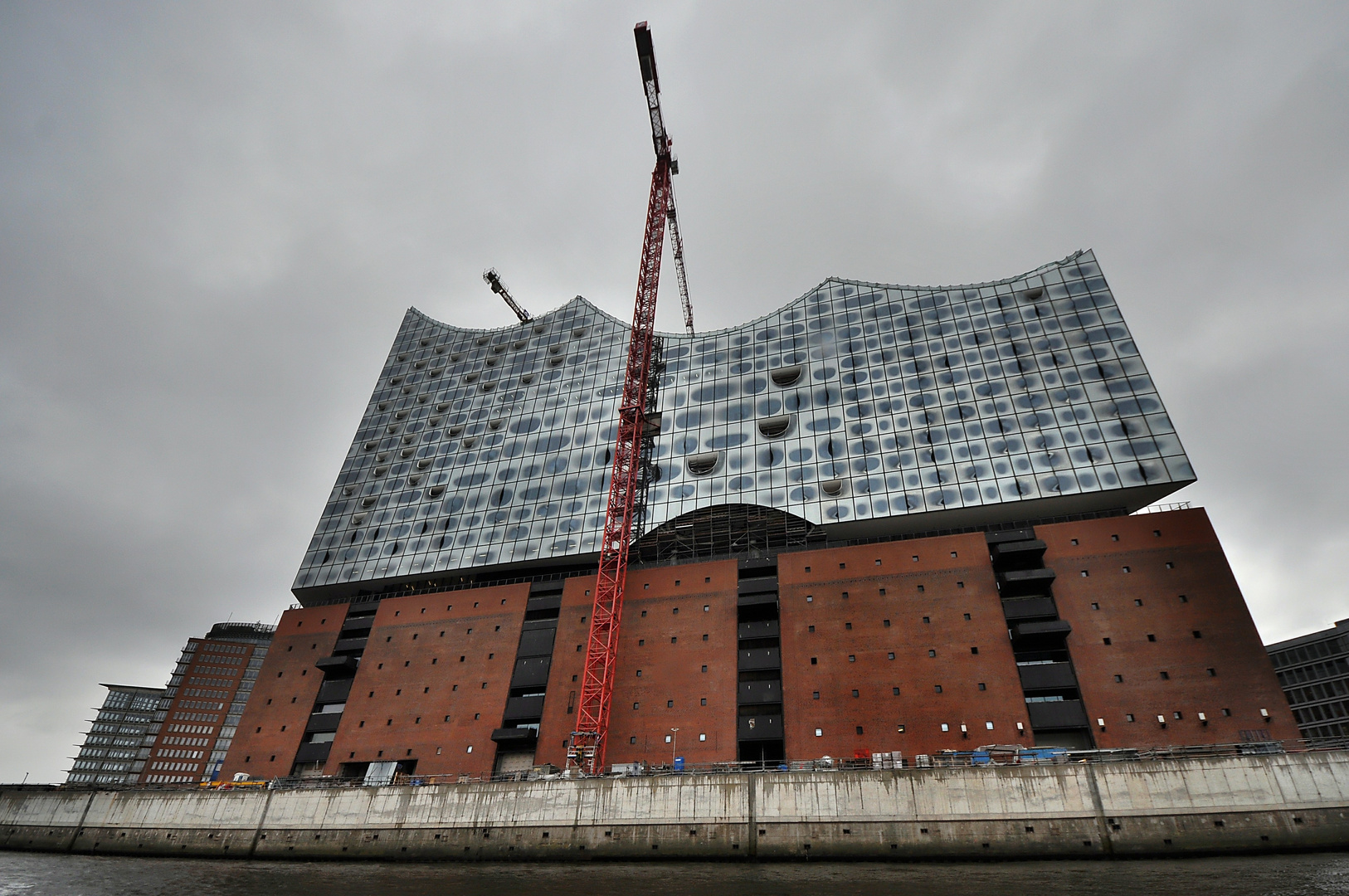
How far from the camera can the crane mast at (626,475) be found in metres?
47.8

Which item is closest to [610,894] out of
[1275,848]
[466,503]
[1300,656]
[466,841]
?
[466,841]

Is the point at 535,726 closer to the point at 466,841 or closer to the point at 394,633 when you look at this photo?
the point at 466,841

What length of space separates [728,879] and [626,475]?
3555 cm

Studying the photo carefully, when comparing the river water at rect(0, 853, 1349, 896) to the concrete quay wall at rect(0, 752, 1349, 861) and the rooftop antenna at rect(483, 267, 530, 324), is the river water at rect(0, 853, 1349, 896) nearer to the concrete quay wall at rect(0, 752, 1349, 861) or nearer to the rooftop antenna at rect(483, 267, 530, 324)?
the concrete quay wall at rect(0, 752, 1349, 861)

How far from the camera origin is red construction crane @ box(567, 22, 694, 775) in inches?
1884

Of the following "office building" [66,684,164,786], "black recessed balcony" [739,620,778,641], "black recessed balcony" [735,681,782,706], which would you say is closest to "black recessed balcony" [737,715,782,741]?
"black recessed balcony" [735,681,782,706]

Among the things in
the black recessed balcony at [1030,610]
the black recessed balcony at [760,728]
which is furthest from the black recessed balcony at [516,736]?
the black recessed balcony at [1030,610]

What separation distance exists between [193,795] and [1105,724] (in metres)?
56.5

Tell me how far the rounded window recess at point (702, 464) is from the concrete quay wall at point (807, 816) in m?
27.4

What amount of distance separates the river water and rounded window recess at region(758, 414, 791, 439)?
34.1 meters

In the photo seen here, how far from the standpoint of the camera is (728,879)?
28.9 m

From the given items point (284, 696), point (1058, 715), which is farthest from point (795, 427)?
point (284, 696)

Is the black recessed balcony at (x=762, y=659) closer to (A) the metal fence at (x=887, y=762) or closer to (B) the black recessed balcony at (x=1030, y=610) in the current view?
(A) the metal fence at (x=887, y=762)

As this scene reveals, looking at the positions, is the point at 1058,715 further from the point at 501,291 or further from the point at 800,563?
the point at 501,291
